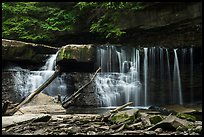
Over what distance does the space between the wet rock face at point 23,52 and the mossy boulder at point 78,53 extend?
1403 millimetres

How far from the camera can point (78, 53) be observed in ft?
41.9

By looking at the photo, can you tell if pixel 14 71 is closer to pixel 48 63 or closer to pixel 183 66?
pixel 48 63

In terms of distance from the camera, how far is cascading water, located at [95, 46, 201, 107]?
1345cm

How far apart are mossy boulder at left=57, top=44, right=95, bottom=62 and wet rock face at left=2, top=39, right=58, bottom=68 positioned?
4.60ft

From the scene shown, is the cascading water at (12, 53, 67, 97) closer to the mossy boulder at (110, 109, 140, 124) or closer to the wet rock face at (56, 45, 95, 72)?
the wet rock face at (56, 45, 95, 72)

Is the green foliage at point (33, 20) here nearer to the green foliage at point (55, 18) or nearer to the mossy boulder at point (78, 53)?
the green foliage at point (55, 18)

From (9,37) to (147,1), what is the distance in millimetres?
8137

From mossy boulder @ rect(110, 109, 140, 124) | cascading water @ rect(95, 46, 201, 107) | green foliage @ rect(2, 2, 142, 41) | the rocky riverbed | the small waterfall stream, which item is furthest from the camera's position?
green foliage @ rect(2, 2, 142, 41)

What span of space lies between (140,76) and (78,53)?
3.59 meters

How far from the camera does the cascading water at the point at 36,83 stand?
12773mm

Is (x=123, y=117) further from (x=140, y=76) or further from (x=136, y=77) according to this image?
(x=140, y=76)

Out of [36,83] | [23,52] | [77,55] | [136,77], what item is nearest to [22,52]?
[23,52]

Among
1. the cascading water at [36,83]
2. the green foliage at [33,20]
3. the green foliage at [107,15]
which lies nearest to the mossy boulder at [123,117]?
the cascading water at [36,83]

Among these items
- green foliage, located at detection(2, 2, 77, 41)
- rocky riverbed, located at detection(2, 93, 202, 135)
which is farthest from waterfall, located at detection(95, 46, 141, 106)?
rocky riverbed, located at detection(2, 93, 202, 135)
